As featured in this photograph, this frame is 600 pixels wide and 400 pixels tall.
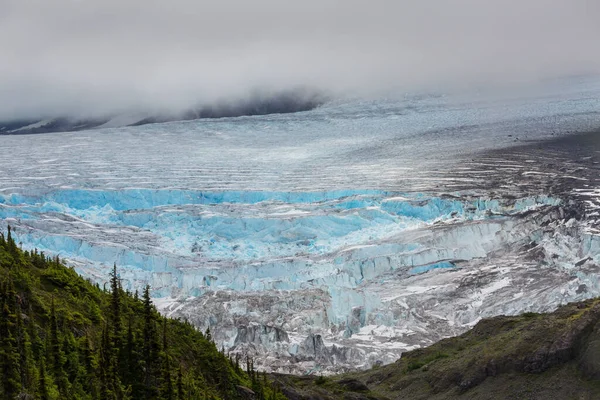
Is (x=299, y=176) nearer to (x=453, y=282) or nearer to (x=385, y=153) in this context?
(x=385, y=153)

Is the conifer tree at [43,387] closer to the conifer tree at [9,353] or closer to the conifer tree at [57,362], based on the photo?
the conifer tree at [9,353]

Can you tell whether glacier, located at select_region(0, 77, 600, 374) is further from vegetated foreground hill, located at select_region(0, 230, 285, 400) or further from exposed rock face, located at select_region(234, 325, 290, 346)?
vegetated foreground hill, located at select_region(0, 230, 285, 400)

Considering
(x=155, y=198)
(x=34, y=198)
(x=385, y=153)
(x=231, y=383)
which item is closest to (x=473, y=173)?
(x=385, y=153)

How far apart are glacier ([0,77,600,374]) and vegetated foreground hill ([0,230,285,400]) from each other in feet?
45.2

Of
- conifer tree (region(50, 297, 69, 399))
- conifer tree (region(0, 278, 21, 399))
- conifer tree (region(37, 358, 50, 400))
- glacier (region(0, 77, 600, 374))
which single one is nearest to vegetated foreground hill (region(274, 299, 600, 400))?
glacier (region(0, 77, 600, 374))

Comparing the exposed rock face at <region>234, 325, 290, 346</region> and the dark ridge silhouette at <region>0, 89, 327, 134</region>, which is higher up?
the dark ridge silhouette at <region>0, 89, 327, 134</region>

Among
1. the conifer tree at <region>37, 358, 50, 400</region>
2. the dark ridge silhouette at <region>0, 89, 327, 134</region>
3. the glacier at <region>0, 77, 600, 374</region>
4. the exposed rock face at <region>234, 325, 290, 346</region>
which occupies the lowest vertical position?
the exposed rock face at <region>234, 325, 290, 346</region>

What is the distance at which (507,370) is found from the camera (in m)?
30.6

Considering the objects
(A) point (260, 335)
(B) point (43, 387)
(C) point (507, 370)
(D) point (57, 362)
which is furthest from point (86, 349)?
(A) point (260, 335)

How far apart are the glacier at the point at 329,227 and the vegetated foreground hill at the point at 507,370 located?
525cm

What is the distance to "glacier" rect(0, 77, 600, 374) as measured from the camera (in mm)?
42875

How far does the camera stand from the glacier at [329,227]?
4288cm

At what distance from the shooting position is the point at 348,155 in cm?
7431

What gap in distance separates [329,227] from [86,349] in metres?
36.8
